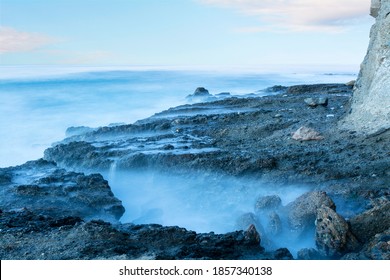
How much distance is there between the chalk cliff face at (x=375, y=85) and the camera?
907cm

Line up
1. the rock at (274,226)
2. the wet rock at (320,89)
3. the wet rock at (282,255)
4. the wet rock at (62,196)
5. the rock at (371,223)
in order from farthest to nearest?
the wet rock at (320,89) < the wet rock at (62,196) < the rock at (274,226) < the rock at (371,223) < the wet rock at (282,255)

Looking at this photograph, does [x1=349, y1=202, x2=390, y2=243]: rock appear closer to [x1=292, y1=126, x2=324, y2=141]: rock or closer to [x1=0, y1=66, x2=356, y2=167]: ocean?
[x1=292, y1=126, x2=324, y2=141]: rock

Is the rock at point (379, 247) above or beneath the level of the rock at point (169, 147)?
beneath

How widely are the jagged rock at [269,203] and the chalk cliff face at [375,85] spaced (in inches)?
116

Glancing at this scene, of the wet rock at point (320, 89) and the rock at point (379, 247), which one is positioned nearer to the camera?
the rock at point (379, 247)

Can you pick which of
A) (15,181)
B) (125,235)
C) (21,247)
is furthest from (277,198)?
(15,181)

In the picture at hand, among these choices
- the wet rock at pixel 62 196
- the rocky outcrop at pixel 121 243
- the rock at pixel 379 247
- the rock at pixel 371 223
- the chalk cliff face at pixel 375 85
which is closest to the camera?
the rock at pixel 379 247

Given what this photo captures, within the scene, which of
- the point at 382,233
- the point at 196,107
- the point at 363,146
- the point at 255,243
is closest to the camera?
the point at 382,233

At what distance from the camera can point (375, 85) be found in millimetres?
9391

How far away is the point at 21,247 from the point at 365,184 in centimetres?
498

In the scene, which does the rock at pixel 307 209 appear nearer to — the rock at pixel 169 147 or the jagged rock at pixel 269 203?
the jagged rock at pixel 269 203

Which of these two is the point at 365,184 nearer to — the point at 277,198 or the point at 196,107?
the point at 277,198

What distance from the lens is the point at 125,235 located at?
5.57m

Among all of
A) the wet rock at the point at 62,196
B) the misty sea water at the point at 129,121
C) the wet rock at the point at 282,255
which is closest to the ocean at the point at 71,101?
the misty sea water at the point at 129,121
